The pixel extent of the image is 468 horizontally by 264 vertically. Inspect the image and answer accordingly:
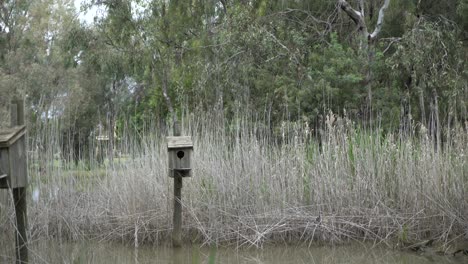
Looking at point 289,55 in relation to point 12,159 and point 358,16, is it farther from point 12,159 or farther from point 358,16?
point 12,159

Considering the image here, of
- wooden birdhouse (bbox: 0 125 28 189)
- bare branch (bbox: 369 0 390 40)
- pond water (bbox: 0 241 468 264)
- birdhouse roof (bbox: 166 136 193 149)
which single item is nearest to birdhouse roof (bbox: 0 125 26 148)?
wooden birdhouse (bbox: 0 125 28 189)

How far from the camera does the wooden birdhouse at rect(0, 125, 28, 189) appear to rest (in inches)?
170

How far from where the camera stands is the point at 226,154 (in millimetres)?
6773

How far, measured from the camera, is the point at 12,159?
4371 mm

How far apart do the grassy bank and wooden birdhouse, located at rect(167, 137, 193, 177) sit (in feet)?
2.10

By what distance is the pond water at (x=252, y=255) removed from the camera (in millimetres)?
6031

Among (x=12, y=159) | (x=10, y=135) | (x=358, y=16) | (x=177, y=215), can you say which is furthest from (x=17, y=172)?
(x=358, y=16)

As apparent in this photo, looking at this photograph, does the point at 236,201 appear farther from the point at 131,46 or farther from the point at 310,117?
the point at 131,46

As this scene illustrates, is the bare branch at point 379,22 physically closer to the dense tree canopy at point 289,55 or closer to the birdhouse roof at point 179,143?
the dense tree canopy at point 289,55

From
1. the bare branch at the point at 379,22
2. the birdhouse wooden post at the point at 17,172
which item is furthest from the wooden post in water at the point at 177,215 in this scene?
the bare branch at the point at 379,22

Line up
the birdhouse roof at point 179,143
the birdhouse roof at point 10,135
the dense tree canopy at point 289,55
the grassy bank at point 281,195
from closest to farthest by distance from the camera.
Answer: the birdhouse roof at point 10,135, the birdhouse roof at point 179,143, the grassy bank at point 281,195, the dense tree canopy at point 289,55

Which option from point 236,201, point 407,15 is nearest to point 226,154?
point 236,201

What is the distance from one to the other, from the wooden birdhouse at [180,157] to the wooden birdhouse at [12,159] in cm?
174

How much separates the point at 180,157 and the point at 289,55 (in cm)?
546
